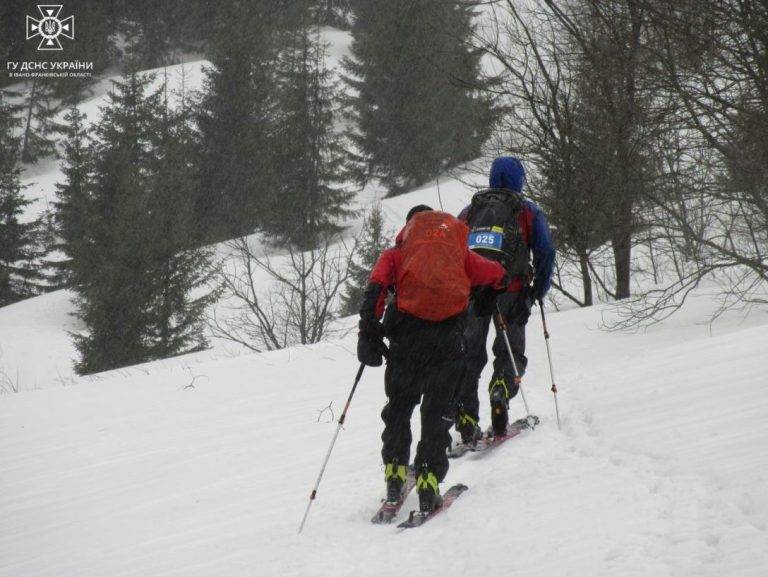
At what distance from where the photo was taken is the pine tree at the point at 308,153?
32281mm

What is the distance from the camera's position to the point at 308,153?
112ft

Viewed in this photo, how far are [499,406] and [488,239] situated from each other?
4.27 feet

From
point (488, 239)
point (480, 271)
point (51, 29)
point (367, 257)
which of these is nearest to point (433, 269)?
point (480, 271)

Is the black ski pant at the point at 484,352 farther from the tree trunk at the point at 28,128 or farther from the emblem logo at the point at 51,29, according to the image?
the emblem logo at the point at 51,29

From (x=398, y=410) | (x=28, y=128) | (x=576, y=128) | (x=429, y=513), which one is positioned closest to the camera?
(x=429, y=513)

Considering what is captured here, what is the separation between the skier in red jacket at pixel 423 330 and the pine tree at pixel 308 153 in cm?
2611

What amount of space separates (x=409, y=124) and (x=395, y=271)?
108 feet

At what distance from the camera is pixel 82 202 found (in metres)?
30.4

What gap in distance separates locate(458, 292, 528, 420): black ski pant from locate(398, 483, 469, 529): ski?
2.82ft

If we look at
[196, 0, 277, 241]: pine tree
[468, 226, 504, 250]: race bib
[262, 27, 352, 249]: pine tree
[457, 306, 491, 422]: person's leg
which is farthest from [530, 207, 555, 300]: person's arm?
[196, 0, 277, 241]: pine tree

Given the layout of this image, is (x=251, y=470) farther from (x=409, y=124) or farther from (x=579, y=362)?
(x=409, y=124)

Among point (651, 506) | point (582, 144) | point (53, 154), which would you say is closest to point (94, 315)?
point (582, 144)

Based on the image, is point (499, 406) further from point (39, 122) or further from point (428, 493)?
point (39, 122)

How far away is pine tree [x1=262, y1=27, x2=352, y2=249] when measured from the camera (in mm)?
32281
